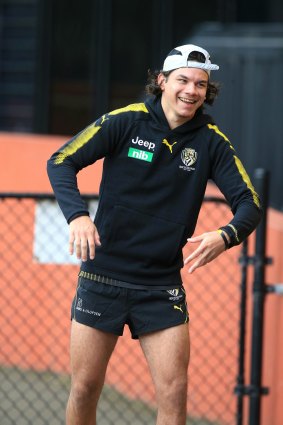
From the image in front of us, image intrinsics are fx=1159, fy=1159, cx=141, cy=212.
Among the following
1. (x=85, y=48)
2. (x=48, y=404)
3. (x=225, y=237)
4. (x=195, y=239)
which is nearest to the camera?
(x=195, y=239)

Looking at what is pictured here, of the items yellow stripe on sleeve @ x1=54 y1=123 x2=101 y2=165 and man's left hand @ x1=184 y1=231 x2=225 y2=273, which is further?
yellow stripe on sleeve @ x1=54 y1=123 x2=101 y2=165

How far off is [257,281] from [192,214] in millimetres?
1468

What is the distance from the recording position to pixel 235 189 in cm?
466

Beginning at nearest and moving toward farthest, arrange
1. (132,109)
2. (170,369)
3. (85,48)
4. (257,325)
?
(170,369), (132,109), (257,325), (85,48)

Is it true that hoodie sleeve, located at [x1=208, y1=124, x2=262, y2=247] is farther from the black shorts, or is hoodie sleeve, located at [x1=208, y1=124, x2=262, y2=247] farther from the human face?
the black shorts

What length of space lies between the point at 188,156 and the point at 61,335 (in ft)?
11.4

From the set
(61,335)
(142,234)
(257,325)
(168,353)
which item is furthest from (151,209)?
(61,335)

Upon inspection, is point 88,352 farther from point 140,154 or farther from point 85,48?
point 85,48

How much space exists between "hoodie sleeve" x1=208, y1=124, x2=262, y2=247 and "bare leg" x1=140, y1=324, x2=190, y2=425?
0.47 meters

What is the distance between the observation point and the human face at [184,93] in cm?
464

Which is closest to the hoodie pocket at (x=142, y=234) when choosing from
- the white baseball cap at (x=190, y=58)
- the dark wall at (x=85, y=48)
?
the white baseball cap at (x=190, y=58)

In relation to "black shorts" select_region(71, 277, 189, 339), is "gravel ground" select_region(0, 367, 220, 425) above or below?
below

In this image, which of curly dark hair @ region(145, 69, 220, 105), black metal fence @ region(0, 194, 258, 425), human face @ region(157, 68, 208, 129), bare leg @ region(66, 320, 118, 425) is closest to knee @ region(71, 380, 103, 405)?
bare leg @ region(66, 320, 118, 425)

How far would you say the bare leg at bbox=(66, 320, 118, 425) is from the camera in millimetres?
4719
